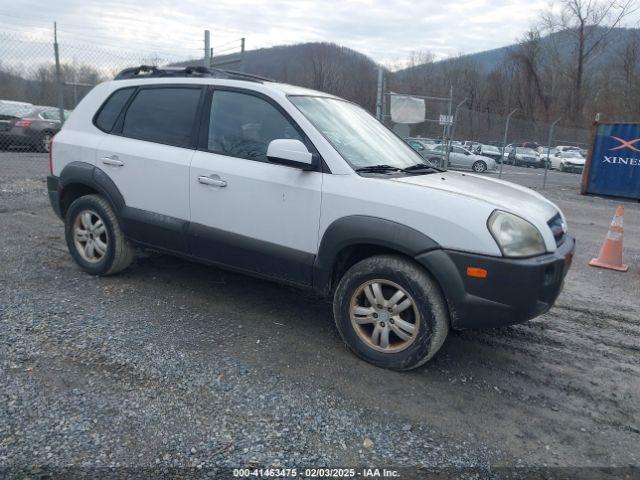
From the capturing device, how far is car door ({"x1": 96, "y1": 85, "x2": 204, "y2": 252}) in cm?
428

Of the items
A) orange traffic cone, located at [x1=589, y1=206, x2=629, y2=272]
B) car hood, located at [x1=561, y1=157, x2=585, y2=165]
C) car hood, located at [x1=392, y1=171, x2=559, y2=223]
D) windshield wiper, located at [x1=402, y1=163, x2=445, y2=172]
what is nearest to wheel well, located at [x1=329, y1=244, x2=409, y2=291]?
car hood, located at [x1=392, y1=171, x2=559, y2=223]

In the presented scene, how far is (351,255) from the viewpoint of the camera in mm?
3734

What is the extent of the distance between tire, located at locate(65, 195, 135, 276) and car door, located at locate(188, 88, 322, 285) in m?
0.92

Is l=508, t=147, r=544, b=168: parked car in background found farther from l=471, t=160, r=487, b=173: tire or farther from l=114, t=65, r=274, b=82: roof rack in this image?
l=114, t=65, r=274, b=82: roof rack

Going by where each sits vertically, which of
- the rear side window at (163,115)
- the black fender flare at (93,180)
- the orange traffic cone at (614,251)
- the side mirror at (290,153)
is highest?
the rear side window at (163,115)

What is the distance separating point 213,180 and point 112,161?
3.85 feet

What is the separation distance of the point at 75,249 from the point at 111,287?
25.7 inches

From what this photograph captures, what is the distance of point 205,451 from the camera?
8.56 ft

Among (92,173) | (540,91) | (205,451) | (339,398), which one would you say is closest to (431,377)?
(339,398)

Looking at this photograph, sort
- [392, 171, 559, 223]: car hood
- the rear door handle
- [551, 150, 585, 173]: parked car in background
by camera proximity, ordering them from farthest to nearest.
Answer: [551, 150, 585, 173]: parked car in background, the rear door handle, [392, 171, 559, 223]: car hood

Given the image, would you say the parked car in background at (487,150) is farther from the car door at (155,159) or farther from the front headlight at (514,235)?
the front headlight at (514,235)

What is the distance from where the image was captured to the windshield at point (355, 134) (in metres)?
3.88

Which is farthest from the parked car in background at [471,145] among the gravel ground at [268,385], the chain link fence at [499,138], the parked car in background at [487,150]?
the gravel ground at [268,385]

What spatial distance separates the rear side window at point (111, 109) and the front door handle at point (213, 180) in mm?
1293
